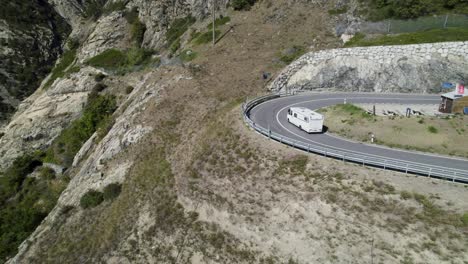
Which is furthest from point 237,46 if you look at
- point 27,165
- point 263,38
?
point 27,165

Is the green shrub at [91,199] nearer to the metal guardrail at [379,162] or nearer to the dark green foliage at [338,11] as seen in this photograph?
the metal guardrail at [379,162]

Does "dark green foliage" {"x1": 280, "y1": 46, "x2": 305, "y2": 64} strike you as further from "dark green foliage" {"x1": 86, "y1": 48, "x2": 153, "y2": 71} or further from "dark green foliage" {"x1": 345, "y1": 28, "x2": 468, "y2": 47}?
"dark green foliage" {"x1": 86, "y1": 48, "x2": 153, "y2": 71}

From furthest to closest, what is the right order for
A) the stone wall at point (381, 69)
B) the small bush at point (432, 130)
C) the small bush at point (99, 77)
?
1. the small bush at point (99, 77)
2. the stone wall at point (381, 69)
3. the small bush at point (432, 130)

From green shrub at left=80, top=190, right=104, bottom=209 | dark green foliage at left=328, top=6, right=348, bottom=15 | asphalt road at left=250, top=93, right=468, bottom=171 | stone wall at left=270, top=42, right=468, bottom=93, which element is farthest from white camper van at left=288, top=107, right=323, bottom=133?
dark green foliage at left=328, top=6, right=348, bottom=15

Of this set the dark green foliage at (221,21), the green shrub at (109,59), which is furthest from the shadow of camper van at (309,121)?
the green shrub at (109,59)

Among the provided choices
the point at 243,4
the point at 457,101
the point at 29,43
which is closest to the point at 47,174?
the point at 243,4

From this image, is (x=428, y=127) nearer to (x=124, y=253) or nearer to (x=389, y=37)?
(x=389, y=37)

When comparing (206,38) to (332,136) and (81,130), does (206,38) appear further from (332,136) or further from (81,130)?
(332,136)
